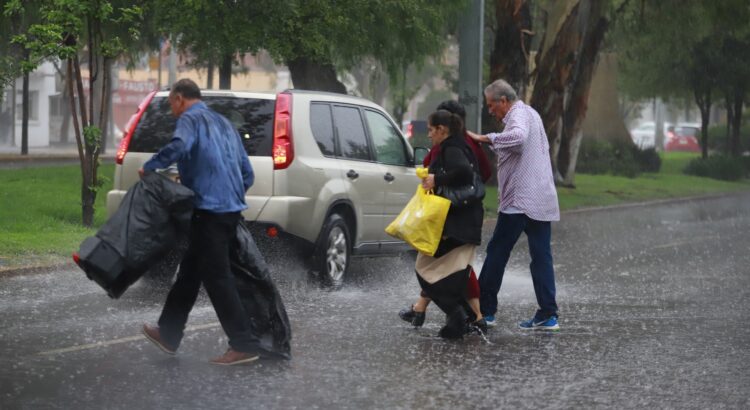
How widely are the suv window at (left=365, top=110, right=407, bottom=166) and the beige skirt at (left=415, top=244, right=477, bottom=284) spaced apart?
3562 mm

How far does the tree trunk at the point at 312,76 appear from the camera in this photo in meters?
25.8

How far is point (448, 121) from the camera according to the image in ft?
30.8

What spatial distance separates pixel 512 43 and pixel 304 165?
46.6ft

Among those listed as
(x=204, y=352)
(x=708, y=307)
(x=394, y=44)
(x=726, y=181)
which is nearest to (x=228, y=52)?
(x=394, y=44)

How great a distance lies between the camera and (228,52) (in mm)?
22016

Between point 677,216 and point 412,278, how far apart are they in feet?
42.6

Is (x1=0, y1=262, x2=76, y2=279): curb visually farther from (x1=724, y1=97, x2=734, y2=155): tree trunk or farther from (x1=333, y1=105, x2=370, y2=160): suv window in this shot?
(x1=724, y1=97, x2=734, y2=155): tree trunk

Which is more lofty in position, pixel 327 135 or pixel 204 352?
pixel 327 135

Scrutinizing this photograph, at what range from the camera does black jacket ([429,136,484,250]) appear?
9.32m

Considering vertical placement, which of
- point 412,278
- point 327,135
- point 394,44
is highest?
point 394,44

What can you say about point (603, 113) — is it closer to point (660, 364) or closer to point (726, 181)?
point (726, 181)

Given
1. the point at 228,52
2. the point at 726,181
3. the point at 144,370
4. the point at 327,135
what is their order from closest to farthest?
the point at 144,370 < the point at 327,135 < the point at 228,52 < the point at 726,181

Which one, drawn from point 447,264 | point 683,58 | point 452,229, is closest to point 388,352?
point 447,264

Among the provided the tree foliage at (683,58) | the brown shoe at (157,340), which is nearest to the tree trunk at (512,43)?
the tree foliage at (683,58)
